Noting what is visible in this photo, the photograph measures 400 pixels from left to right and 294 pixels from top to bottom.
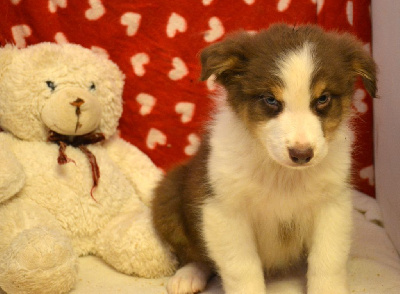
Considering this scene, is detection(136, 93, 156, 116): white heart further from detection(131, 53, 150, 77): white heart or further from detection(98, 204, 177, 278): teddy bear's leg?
detection(98, 204, 177, 278): teddy bear's leg

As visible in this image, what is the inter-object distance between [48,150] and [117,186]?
1.49ft

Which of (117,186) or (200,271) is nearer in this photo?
(200,271)

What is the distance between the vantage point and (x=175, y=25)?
3617 millimetres

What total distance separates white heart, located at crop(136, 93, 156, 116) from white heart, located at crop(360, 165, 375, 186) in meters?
1.54

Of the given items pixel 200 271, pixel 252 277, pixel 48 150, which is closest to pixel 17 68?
pixel 48 150

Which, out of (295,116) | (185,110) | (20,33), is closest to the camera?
(295,116)

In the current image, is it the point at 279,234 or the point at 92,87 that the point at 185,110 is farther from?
the point at 279,234

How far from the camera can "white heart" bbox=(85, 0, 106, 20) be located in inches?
140

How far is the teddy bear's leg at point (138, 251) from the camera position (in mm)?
2857

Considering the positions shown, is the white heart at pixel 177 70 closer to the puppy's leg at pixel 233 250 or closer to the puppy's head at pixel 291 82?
the puppy's head at pixel 291 82

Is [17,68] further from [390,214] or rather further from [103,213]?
[390,214]

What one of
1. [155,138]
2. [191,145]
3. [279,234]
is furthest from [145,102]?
[279,234]

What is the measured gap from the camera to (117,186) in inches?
128

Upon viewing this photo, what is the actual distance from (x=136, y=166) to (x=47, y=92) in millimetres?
764
